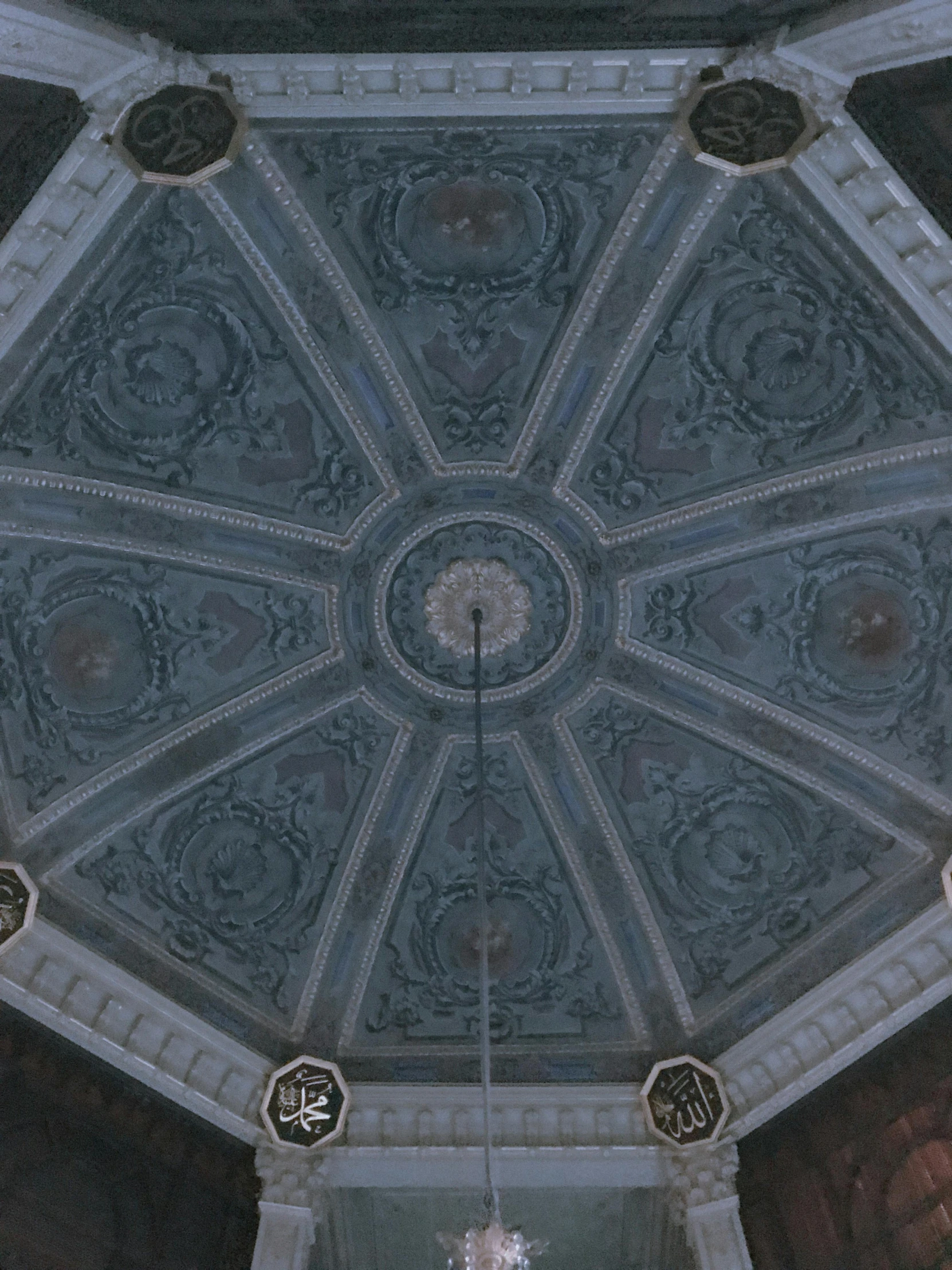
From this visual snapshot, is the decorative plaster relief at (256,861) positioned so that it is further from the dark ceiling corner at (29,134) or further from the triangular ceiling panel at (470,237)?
the dark ceiling corner at (29,134)

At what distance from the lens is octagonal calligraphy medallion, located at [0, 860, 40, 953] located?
32.8 feet

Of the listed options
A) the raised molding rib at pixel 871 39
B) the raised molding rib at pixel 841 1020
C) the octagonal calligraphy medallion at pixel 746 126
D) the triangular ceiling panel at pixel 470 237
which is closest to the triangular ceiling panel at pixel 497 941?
the raised molding rib at pixel 841 1020

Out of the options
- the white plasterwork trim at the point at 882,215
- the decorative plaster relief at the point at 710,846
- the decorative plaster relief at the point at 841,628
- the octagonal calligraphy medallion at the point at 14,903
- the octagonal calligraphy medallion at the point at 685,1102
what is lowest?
the octagonal calligraphy medallion at the point at 685,1102

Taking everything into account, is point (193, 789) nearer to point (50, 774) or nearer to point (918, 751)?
point (50, 774)

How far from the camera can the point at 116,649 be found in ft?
36.4

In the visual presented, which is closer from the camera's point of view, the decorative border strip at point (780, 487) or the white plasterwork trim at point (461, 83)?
the white plasterwork trim at point (461, 83)

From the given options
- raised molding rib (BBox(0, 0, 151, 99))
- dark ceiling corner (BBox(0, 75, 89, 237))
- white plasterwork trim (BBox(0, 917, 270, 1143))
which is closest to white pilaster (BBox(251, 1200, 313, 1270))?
white plasterwork trim (BBox(0, 917, 270, 1143))

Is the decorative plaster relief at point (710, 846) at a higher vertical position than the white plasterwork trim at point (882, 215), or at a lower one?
lower

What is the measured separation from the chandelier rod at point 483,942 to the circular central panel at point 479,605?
182mm

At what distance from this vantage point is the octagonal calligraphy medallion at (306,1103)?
33.4 ft

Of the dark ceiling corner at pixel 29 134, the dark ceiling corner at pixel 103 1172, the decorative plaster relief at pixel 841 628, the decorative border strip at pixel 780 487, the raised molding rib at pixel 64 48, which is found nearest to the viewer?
the raised molding rib at pixel 64 48

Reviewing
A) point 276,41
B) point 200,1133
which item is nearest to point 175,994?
point 200,1133

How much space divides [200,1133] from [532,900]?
336 cm

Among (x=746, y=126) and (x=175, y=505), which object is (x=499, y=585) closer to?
(x=175, y=505)
